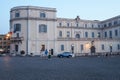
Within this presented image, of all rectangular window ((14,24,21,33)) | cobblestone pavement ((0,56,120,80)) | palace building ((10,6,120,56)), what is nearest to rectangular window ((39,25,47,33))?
palace building ((10,6,120,56))

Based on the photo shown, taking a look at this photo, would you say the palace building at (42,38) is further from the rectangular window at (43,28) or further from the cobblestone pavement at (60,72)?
the cobblestone pavement at (60,72)

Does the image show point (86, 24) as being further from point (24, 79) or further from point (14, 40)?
point (24, 79)

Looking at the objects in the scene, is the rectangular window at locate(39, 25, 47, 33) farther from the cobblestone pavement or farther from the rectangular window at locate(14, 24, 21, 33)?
the cobblestone pavement

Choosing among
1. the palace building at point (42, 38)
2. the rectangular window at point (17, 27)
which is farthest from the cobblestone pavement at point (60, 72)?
the rectangular window at point (17, 27)

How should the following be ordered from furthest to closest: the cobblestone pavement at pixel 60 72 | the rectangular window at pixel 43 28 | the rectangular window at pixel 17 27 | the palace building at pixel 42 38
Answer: the rectangular window at pixel 43 28 < the rectangular window at pixel 17 27 < the palace building at pixel 42 38 < the cobblestone pavement at pixel 60 72

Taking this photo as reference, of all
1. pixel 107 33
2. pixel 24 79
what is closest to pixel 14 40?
pixel 107 33

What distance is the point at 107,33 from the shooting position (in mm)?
92438

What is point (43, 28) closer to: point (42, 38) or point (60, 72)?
point (42, 38)

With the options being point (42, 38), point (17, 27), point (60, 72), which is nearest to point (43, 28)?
point (42, 38)

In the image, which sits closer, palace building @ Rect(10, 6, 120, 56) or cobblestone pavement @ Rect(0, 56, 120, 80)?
cobblestone pavement @ Rect(0, 56, 120, 80)

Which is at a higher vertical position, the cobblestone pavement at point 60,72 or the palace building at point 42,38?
the palace building at point 42,38

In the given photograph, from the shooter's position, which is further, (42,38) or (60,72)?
(42,38)

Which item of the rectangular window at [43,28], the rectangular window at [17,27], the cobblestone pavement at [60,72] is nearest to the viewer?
the cobblestone pavement at [60,72]

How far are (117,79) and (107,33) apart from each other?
269 feet
